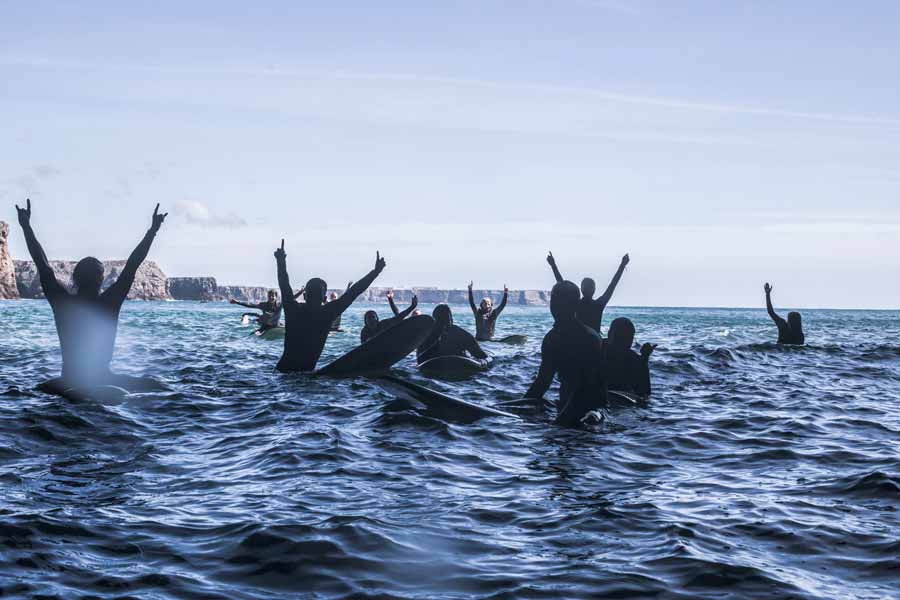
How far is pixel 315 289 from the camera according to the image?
560 inches

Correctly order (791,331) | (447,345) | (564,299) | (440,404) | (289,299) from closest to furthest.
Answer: (564,299), (440,404), (289,299), (447,345), (791,331)

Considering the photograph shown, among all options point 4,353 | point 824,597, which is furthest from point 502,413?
point 4,353

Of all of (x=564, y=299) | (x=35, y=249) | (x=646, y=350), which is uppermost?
(x=35, y=249)

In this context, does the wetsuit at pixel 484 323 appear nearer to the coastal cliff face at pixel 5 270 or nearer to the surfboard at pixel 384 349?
the surfboard at pixel 384 349

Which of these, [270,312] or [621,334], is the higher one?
[621,334]

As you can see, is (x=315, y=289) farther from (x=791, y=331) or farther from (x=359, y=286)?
(x=791, y=331)

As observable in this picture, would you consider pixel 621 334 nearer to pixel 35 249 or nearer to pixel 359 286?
pixel 359 286

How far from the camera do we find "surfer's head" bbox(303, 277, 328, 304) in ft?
46.6

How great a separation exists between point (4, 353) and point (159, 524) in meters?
18.2

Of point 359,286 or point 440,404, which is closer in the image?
point 440,404

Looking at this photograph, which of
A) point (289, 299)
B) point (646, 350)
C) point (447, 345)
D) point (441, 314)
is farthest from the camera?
point (447, 345)

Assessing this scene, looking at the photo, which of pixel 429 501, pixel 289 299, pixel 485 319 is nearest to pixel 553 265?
pixel 289 299

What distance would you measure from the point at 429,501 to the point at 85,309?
6.03 m

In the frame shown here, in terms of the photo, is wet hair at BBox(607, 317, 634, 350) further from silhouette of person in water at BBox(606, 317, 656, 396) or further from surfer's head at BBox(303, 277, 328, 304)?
surfer's head at BBox(303, 277, 328, 304)
